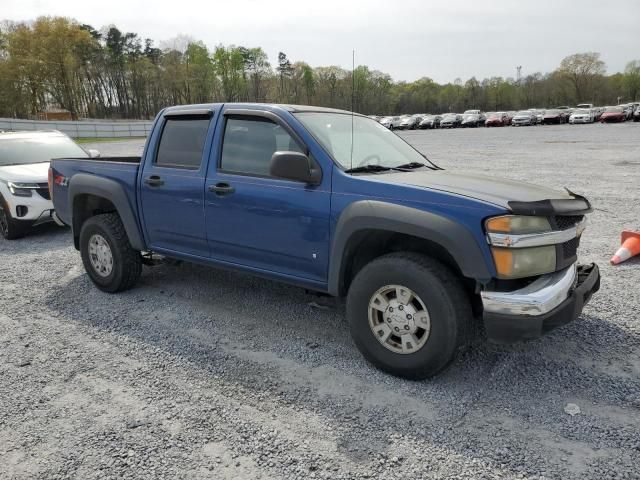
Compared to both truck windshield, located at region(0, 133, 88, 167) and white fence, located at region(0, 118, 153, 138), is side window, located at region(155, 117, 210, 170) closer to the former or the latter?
truck windshield, located at region(0, 133, 88, 167)

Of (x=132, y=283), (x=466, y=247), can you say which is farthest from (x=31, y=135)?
(x=466, y=247)

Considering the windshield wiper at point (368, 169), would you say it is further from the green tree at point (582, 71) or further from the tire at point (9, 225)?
the green tree at point (582, 71)

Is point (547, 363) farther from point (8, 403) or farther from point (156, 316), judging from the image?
point (8, 403)

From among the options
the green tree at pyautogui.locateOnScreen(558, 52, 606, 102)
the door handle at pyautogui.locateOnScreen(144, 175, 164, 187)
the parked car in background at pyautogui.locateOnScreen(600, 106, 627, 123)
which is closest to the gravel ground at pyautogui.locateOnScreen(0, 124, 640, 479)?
the door handle at pyautogui.locateOnScreen(144, 175, 164, 187)

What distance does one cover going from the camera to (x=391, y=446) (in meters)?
2.86

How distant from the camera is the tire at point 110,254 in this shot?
5273 millimetres

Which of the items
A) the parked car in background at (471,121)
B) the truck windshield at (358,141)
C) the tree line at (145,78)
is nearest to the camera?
the truck windshield at (358,141)

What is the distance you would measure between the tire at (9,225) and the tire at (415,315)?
672cm

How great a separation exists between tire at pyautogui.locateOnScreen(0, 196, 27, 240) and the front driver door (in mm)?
5278

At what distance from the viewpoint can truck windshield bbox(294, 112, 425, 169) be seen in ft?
13.1

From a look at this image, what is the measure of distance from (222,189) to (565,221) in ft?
8.61

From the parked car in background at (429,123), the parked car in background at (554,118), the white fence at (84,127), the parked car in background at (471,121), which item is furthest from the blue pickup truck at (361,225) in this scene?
the parked car in background at (429,123)

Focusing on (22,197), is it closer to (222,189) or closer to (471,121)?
(222,189)

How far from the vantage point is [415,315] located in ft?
11.2
